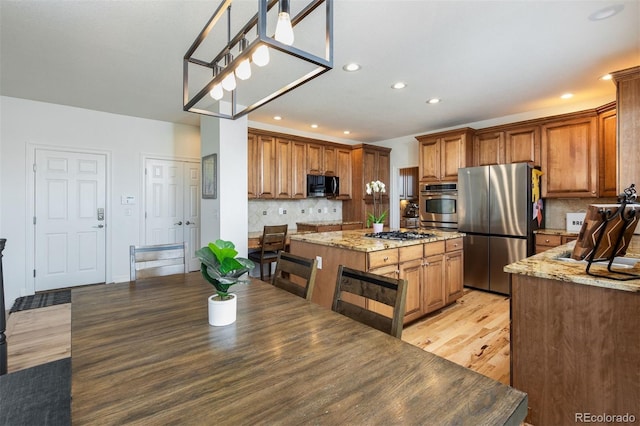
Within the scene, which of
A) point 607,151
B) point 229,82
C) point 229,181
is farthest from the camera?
point 229,181

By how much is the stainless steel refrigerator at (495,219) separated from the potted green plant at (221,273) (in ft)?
11.9

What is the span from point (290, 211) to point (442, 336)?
3.29 meters

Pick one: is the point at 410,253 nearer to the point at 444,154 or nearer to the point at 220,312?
the point at 220,312

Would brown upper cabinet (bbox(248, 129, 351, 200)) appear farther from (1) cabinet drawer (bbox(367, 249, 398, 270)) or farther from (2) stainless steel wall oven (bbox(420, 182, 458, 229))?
(1) cabinet drawer (bbox(367, 249, 398, 270))

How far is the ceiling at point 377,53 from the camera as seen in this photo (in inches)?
80.5

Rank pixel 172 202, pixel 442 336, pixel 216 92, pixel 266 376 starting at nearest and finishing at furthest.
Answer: pixel 266 376 < pixel 216 92 < pixel 442 336 < pixel 172 202

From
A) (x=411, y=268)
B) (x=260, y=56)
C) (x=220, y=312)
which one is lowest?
(x=411, y=268)

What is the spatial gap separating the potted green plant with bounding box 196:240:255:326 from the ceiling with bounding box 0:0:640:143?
165 centimetres

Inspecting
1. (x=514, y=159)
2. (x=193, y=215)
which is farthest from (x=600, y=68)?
(x=193, y=215)

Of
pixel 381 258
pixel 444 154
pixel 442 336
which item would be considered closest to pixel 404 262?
pixel 381 258

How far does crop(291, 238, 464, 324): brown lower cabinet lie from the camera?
8.61 ft

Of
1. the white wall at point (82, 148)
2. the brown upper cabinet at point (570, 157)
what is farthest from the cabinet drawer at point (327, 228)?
the brown upper cabinet at point (570, 157)

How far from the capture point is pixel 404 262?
279 cm

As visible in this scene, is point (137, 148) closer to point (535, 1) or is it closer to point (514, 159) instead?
point (535, 1)
